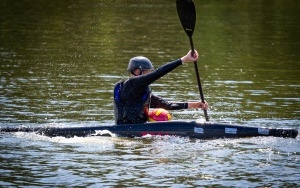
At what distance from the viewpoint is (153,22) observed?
3897cm

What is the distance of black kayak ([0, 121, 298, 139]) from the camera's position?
1591 centimetres

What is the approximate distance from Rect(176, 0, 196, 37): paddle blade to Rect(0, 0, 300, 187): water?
2135mm

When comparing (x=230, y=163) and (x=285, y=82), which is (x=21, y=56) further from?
(x=230, y=163)

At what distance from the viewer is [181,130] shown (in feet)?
52.7

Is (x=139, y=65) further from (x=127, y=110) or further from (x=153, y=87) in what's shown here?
(x=153, y=87)

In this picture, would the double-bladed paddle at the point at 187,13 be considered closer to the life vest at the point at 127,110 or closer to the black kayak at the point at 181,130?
the life vest at the point at 127,110

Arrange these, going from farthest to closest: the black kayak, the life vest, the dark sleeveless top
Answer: the life vest
the dark sleeveless top
the black kayak

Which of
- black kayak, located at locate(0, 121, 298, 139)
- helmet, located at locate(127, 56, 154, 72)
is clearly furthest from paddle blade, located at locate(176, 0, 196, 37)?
black kayak, located at locate(0, 121, 298, 139)

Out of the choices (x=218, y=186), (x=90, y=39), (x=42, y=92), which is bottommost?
(x=218, y=186)

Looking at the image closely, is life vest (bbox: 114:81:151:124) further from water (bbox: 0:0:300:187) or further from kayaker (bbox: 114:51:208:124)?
water (bbox: 0:0:300:187)

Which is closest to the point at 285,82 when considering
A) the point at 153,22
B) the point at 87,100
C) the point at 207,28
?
the point at 87,100

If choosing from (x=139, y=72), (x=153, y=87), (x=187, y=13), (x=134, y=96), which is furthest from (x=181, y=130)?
(x=153, y=87)

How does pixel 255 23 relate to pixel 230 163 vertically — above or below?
above

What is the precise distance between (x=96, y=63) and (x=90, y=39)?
5.86 metres
